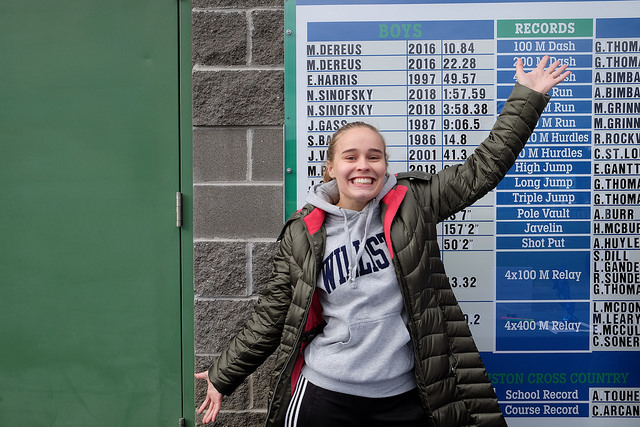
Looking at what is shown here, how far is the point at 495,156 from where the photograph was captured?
189 cm

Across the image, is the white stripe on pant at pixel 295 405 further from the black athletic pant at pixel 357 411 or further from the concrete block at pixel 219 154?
the concrete block at pixel 219 154

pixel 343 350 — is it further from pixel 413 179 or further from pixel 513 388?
pixel 513 388

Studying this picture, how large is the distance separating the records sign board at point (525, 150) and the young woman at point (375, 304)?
71 cm

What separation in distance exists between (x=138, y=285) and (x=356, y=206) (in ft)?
4.71

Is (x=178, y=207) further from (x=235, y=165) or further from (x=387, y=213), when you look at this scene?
(x=387, y=213)

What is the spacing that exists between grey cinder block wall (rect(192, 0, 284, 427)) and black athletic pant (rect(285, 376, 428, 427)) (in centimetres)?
89

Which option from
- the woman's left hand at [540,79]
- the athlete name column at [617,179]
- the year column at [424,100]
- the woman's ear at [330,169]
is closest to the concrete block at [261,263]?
the woman's ear at [330,169]

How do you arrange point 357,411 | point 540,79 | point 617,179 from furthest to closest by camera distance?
point 617,179
point 540,79
point 357,411

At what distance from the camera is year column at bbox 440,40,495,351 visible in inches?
105

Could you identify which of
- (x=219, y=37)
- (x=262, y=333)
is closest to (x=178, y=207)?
(x=219, y=37)

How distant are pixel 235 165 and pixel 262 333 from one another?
3.34 ft

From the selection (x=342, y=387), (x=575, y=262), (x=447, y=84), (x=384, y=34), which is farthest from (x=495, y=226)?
(x=342, y=387)

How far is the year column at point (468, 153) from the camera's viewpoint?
2.66m

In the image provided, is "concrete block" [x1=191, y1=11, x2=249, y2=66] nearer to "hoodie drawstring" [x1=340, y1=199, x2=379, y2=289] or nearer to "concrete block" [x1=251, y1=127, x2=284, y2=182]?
"concrete block" [x1=251, y1=127, x2=284, y2=182]
